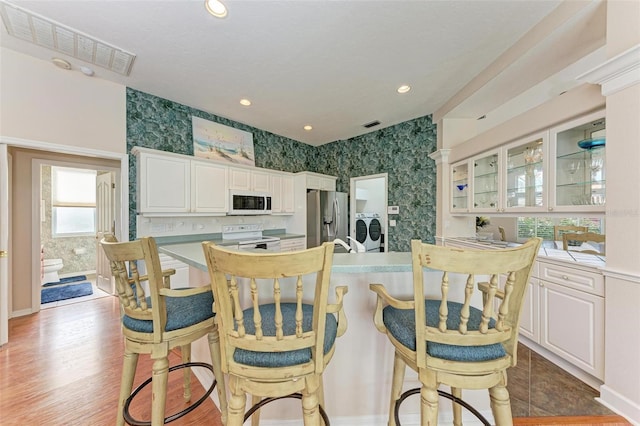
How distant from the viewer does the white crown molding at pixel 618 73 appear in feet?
4.56

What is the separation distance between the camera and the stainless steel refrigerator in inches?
181

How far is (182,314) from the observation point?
3.92 feet

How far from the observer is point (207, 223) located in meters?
3.78

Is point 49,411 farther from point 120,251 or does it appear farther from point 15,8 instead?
point 15,8

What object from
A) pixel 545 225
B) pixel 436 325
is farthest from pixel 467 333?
pixel 545 225

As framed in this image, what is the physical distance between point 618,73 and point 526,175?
1243 millimetres

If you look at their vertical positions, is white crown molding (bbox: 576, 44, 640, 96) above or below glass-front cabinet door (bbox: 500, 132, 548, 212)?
above

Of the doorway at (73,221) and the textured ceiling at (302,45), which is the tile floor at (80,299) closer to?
the doorway at (73,221)

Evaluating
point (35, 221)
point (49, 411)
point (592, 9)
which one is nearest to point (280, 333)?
point (49, 411)

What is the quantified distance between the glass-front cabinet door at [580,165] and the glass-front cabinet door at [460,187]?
113 cm

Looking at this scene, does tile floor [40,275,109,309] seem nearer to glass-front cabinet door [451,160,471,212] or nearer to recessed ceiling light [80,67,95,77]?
recessed ceiling light [80,67,95,77]

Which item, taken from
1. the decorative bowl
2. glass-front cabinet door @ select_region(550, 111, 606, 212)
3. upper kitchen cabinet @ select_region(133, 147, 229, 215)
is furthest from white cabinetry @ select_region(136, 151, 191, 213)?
the decorative bowl

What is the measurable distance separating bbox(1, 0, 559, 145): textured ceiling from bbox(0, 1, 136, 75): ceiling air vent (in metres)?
0.09

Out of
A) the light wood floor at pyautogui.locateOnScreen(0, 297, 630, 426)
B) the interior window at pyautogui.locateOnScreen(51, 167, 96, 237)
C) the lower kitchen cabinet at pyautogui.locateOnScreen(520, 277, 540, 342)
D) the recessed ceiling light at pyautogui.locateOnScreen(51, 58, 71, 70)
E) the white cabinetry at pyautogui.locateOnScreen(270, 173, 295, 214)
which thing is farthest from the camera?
the interior window at pyautogui.locateOnScreen(51, 167, 96, 237)
